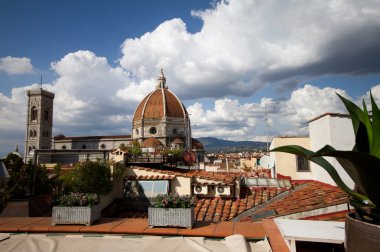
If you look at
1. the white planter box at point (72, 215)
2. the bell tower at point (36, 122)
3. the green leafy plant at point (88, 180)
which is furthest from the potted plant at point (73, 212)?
the bell tower at point (36, 122)

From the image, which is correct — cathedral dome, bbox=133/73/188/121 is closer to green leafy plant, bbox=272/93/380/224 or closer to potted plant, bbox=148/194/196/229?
potted plant, bbox=148/194/196/229

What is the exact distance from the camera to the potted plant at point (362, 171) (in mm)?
1457

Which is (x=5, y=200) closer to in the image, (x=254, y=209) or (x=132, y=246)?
(x=132, y=246)

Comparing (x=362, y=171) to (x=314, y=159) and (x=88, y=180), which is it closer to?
(x=314, y=159)

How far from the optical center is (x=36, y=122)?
3339 inches

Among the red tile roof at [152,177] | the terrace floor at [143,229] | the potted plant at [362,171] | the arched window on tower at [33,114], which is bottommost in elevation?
the terrace floor at [143,229]

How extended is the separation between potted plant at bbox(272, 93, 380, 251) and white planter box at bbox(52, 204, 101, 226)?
4516mm

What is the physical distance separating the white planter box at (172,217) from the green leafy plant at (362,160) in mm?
3332

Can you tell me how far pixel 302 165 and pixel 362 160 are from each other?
14.0 meters

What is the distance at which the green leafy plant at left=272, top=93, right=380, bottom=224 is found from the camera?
4.73 feet

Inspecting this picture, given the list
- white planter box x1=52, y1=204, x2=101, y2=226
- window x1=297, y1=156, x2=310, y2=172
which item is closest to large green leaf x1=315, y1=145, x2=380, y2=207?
white planter box x1=52, y1=204, x2=101, y2=226

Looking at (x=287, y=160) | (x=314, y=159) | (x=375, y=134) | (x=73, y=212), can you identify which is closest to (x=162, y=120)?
(x=287, y=160)

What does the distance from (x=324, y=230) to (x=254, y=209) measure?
27.0 ft

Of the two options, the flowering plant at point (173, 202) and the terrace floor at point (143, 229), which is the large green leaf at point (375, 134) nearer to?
the terrace floor at point (143, 229)
